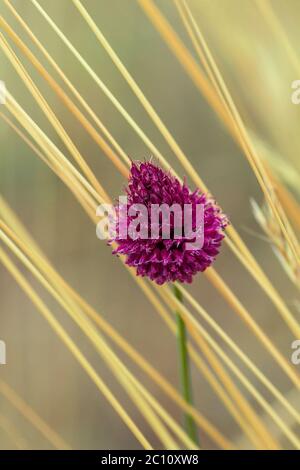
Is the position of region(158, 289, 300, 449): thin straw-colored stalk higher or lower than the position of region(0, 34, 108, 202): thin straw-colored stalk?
lower

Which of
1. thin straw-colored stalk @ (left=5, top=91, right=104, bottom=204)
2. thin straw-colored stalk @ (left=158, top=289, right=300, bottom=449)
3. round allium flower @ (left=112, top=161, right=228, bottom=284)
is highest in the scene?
thin straw-colored stalk @ (left=5, top=91, right=104, bottom=204)

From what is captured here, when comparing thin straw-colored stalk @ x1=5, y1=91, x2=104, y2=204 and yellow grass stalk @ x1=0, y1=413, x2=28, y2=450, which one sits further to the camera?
yellow grass stalk @ x1=0, y1=413, x2=28, y2=450

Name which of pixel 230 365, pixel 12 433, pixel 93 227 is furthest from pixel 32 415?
pixel 230 365

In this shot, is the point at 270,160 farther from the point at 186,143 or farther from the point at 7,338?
the point at 7,338

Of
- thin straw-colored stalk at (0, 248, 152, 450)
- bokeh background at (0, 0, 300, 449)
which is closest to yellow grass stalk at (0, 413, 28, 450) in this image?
bokeh background at (0, 0, 300, 449)

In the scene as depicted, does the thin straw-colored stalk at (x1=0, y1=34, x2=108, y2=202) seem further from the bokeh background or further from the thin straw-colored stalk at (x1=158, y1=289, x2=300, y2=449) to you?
the bokeh background

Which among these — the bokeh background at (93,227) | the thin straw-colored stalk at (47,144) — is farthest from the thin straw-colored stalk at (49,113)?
the bokeh background at (93,227)
